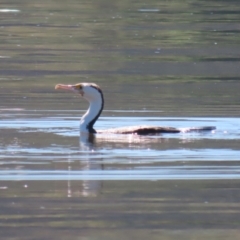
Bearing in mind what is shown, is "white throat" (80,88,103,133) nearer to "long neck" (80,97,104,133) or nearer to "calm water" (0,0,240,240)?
"long neck" (80,97,104,133)

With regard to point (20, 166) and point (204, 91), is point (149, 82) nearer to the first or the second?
point (204, 91)

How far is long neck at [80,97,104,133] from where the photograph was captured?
14.3m

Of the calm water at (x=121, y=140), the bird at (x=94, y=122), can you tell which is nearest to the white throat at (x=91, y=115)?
the bird at (x=94, y=122)

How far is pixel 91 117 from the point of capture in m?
14.4

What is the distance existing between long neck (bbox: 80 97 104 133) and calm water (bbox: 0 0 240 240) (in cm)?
20

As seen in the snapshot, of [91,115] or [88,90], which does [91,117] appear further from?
[88,90]

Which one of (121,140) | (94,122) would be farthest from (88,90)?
(121,140)

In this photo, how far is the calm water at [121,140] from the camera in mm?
9469

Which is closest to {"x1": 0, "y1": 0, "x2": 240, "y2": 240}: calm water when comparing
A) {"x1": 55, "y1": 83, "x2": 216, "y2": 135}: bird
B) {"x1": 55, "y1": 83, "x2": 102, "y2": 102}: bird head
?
{"x1": 55, "y1": 83, "x2": 216, "y2": 135}: bird

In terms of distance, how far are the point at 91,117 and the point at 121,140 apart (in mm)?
1100

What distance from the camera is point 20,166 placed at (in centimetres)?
1166

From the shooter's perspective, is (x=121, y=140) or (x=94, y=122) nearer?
(x=121, y=140)

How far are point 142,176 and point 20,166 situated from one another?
4.43 ft

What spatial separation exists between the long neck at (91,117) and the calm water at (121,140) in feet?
0.65
